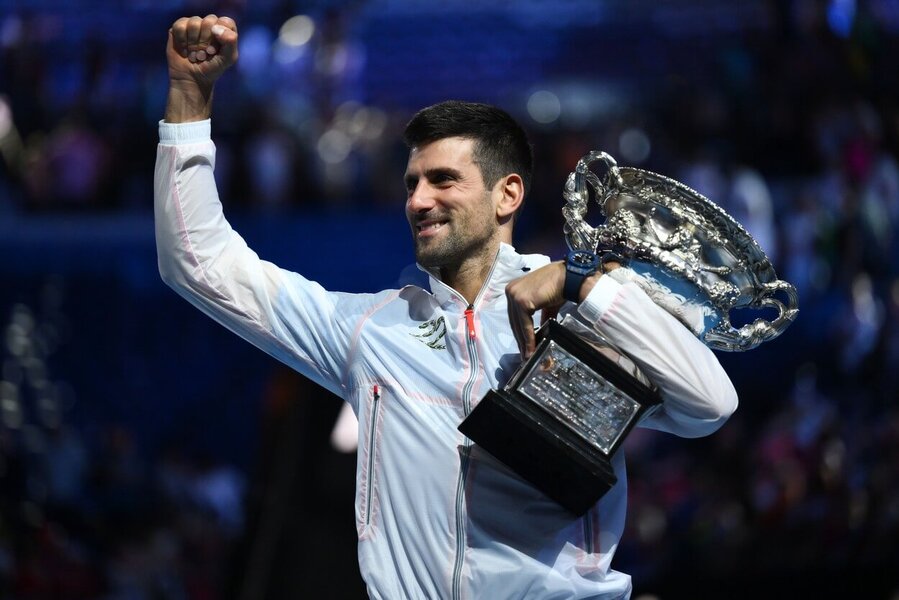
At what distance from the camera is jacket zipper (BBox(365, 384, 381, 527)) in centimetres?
271

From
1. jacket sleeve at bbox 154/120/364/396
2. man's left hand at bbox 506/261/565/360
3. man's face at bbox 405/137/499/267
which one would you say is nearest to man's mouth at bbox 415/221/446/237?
man's face at bbox 405/137/499/267

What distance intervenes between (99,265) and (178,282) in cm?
708

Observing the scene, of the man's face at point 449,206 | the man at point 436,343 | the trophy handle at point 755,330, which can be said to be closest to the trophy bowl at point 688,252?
the trophy handle at point 755,330

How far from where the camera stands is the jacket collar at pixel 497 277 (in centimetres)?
283

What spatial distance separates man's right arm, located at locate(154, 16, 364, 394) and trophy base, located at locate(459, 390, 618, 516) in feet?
1.52

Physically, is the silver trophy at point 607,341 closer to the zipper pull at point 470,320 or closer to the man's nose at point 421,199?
the zipper pull at point 470,320

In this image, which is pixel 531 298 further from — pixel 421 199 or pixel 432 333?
pixel 421 199

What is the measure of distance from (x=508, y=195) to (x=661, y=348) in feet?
2.31

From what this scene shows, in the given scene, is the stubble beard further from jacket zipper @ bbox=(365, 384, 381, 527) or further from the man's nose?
jacket zipper @ bbox=(365, 384, 381, 527)

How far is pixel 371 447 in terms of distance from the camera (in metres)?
2.74

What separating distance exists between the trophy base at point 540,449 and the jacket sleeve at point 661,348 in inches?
7.8

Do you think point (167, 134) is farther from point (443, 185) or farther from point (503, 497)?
point (503, 497)

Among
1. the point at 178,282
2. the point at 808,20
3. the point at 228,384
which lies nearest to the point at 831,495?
the point at 808,20

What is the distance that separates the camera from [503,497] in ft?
8.63
